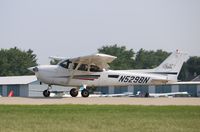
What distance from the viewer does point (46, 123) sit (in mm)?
14430

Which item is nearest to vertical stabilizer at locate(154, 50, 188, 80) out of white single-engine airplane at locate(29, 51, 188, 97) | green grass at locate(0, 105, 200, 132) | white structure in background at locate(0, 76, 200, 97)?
white single-engine airplane at locate(29, 51, 188, 97)

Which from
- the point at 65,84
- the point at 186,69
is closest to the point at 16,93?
the point at 65,84

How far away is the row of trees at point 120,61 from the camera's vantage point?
107m

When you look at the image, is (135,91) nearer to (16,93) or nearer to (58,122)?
(16,93)

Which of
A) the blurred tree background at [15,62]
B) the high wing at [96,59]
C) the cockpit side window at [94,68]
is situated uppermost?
the blurred tree background at [15,62]

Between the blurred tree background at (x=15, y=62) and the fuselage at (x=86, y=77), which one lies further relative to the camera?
the blurred tree background at (x=15, y=62)

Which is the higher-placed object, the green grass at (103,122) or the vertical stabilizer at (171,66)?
the vertical stabilizer at (171,66)

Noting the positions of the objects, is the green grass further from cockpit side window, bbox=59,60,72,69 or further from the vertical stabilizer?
the vertical stabilizer

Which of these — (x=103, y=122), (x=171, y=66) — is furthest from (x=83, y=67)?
(x=103, y=122)

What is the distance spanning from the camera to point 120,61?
11988 cm

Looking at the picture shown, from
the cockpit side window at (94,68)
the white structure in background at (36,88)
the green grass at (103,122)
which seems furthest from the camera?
the white structure in background at (36,88)

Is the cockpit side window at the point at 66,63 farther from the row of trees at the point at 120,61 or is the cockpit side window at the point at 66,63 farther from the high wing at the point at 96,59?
the row of trees at the point at 120,61

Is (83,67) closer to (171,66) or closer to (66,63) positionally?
(66,63)

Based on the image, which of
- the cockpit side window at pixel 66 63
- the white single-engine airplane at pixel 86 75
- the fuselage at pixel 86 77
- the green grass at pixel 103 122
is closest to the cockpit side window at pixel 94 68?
Result: the white single-engine airplane at pixel 86 75
